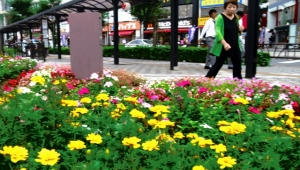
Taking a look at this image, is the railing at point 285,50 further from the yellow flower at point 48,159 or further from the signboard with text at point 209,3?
the signboard with text at point 209,3

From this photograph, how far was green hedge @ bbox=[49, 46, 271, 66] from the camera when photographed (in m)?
12.2

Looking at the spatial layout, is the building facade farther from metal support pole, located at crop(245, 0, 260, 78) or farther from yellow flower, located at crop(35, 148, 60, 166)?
yellow flower, located at crop(35, 148, 60, 166)

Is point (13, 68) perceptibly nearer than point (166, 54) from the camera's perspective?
Yes

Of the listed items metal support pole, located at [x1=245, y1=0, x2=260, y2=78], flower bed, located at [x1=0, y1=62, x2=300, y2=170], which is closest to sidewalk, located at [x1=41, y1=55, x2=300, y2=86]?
metal support pole, located at [x1=245, y1=0, x2=260, y2=78]

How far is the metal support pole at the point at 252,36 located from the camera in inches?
290

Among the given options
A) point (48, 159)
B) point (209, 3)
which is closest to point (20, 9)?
point (209, 3)

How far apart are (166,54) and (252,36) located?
8.24 m

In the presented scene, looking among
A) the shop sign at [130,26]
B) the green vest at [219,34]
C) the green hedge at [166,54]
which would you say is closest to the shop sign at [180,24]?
the shop sign at [130,26]

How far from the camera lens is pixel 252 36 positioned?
7383mm

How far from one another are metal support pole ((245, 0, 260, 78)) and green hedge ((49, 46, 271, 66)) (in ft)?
16.0

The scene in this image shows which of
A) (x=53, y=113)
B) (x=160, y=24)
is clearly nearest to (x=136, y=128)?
(x=53, y=113)

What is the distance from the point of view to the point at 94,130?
6.58 feet

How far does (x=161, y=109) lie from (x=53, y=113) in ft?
2.23

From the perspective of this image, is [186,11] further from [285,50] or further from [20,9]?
[285,50]
